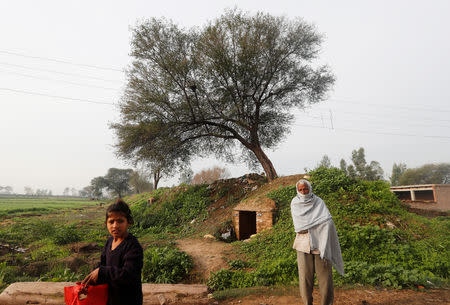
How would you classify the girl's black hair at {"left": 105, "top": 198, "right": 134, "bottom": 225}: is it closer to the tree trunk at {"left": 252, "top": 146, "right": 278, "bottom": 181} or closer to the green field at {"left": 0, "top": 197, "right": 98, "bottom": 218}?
the tree trunk at {"left": 252, "top": 146, "right": 278, "bottom": 181}

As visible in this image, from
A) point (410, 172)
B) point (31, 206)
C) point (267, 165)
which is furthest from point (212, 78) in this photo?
point (410, 172)

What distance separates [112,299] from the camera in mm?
2045

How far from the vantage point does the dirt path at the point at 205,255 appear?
21.7ft

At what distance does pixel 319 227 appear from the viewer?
3838mm

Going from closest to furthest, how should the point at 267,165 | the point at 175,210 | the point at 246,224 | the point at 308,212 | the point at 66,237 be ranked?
the point at 308,212 < the point at 66,237 < the point at 246,224 < the point at 175,210 < the point at 267,165

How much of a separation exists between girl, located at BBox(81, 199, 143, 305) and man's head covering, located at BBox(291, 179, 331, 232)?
8.80ft

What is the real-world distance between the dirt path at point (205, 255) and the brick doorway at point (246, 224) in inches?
65.1

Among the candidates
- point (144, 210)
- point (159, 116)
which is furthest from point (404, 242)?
point (144, 210)

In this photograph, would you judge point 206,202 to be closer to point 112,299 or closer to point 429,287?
point 429,287

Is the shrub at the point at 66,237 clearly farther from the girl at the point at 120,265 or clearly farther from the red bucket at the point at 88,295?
the red bucket at the point at 88,295

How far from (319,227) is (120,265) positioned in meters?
3.00

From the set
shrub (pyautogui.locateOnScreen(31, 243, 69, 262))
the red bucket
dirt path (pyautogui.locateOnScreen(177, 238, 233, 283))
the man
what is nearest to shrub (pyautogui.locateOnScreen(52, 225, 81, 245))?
shrub (pyautogui.locateOnScreen(31, 243, 69, 262))

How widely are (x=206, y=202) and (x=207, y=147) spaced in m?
3.82

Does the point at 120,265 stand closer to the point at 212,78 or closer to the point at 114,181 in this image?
the point at 212,78
